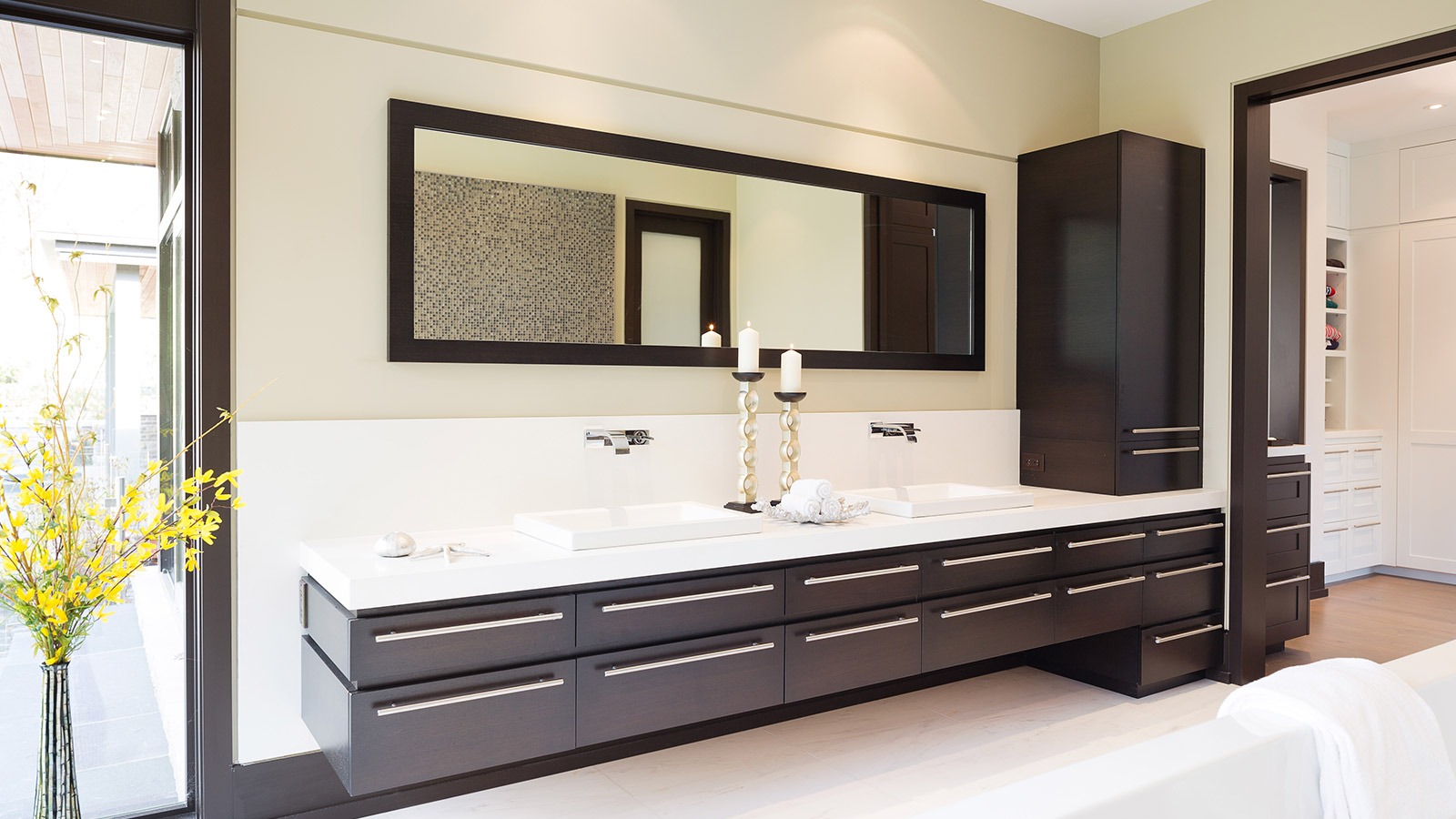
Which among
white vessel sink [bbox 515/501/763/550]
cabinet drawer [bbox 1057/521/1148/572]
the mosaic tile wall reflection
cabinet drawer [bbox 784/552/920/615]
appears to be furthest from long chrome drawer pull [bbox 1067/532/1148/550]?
the mosaic tile wall reflection

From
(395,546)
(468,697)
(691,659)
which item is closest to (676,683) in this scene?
(691,659)

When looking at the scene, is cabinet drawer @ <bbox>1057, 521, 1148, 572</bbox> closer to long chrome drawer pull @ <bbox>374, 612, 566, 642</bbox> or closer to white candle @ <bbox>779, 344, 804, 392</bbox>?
white candle @ <bbox>779, 344, 804, 392</bbox>

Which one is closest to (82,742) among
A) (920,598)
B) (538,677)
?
(538,677)

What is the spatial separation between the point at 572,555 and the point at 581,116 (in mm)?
1443

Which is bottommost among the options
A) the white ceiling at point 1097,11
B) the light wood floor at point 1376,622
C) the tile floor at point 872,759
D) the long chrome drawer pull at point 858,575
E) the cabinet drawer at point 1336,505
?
the tile floor at point 872,759

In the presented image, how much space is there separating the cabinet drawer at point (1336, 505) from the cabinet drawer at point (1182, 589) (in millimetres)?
2211

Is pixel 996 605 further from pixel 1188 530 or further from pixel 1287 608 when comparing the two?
pixel 1287 608

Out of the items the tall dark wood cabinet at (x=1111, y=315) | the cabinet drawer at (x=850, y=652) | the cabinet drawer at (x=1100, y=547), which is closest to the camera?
the cabinet drawer at (x=850, y=652)

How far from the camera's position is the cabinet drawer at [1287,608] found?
13.4ft

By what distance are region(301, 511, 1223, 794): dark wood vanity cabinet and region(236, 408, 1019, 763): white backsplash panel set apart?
123 millimetres

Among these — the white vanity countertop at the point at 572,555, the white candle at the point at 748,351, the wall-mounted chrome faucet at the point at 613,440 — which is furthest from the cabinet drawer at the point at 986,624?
the wall-mounted chrome faucet at the point at 613,440

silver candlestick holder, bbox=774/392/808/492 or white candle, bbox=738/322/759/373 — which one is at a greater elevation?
white candle, bbox=738/322/759/373

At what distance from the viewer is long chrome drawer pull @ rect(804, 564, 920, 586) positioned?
266 centimetres

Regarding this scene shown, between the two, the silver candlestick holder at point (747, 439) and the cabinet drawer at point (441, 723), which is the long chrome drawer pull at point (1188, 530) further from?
the cabinet drawer at point (441, 723)
